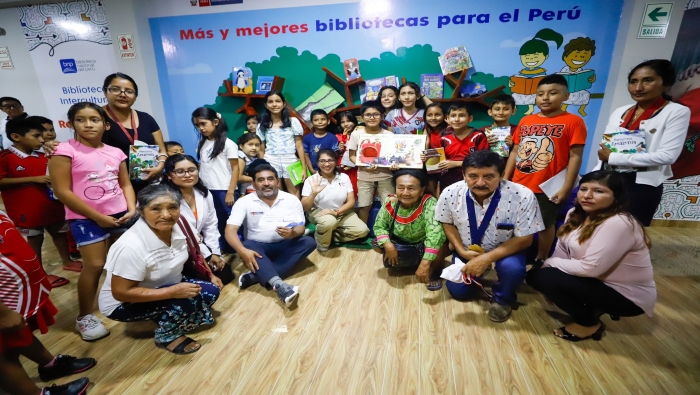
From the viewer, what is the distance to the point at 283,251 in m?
2.57

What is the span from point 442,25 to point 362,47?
92 centimetres

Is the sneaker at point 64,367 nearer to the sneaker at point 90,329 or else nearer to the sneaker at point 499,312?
the sneaker at point 90,329

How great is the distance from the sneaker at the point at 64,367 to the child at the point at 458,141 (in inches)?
107

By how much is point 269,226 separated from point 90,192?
3.78 ft

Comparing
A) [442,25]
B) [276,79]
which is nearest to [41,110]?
[276,79]

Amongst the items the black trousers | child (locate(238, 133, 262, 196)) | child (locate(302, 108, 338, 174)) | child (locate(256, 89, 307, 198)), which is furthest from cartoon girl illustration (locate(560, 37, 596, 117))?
child (locate(238, 133, 262, 196))

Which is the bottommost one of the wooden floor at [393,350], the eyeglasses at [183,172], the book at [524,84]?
the wooden floor at [393,350]

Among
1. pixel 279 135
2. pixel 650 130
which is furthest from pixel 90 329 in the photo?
pixel 650 130

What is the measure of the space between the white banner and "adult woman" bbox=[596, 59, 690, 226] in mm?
5437

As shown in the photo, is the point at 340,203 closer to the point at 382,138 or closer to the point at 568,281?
the point at 382,138

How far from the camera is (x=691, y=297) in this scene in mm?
2217

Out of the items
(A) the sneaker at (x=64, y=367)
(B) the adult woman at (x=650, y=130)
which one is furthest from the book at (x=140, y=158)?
(B) the adult woman at (x=650, y=130)

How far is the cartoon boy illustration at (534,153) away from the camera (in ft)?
7.01

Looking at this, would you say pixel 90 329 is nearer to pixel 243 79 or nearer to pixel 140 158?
pixel 140 158
